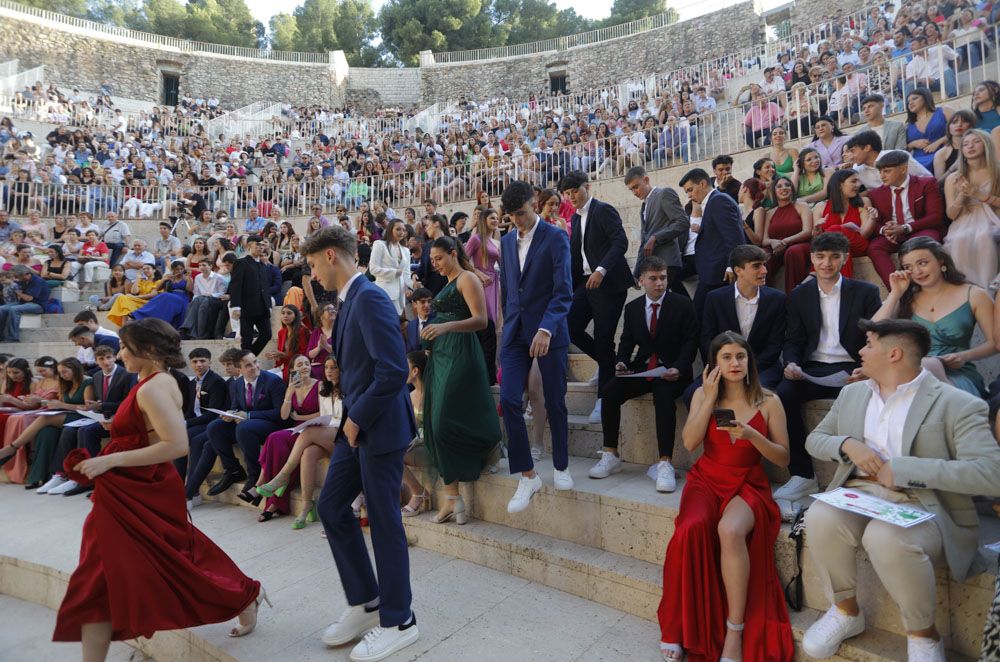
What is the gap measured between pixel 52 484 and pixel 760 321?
6490 mm

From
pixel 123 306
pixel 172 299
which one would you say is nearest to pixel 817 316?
pixel 172 299

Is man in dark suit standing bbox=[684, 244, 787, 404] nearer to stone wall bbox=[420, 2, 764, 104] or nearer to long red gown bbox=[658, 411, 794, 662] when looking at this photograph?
long red gown bbox=[658, 411, 794, 662]

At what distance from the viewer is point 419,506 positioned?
3992mm

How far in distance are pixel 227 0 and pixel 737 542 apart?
50.0m

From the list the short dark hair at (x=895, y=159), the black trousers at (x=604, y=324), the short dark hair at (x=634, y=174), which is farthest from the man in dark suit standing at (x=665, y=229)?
the short dark hair at (x=895, y=159)

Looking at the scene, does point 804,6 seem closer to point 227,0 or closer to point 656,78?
point 656,78

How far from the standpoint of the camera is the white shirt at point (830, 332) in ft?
11.1

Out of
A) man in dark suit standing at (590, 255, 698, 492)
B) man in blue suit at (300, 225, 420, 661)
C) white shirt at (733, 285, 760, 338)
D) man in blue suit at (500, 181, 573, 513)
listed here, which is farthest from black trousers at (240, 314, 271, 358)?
white shirt at (733, 285, 760, 338)

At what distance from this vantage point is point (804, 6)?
25484mm

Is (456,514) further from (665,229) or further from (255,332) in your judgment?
(255,332)

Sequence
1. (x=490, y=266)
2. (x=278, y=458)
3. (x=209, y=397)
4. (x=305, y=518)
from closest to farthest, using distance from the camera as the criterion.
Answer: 1. (x=305, y=518)
2. (x=278, y=458)
3. (x=490, y=266)
4. (x=209, y=397)

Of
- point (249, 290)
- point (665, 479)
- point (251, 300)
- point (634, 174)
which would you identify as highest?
point (634, 174)

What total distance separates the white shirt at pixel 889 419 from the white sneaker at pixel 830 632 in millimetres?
570

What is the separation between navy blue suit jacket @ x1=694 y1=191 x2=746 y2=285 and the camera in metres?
4.57
